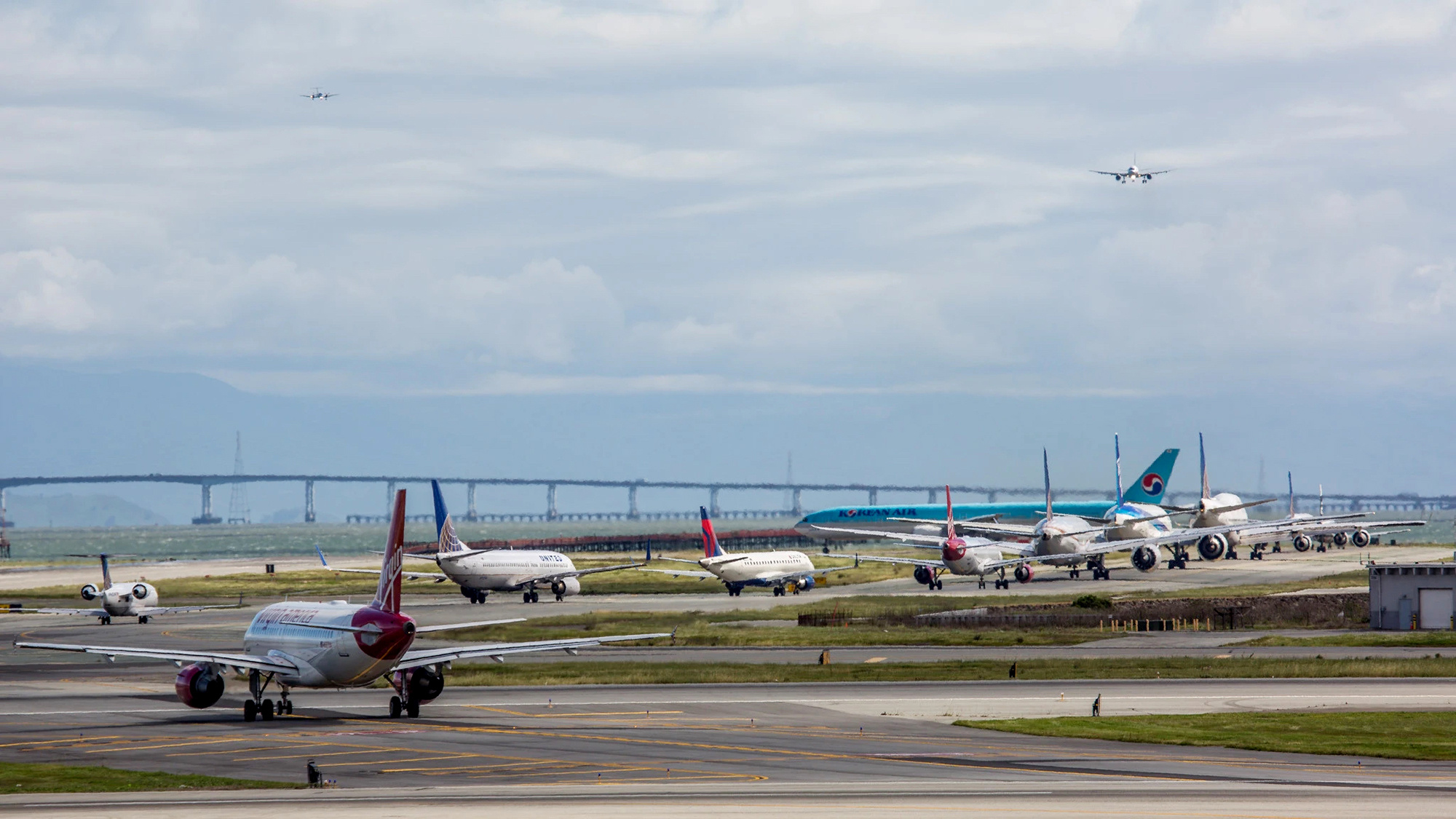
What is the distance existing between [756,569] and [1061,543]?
28.4 metres

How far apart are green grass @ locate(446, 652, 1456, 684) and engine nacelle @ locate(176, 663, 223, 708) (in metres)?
15.0

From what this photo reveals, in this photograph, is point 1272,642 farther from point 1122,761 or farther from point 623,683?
point 1122,761

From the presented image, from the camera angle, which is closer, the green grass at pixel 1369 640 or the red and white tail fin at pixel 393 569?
the red and white tail fin at pixel 393 569

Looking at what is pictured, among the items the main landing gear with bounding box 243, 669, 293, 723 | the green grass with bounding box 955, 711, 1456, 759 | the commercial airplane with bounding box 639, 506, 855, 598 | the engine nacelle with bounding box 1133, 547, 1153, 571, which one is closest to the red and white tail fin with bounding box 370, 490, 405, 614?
the main landing gear with bounding box 243, 669, 293, 723

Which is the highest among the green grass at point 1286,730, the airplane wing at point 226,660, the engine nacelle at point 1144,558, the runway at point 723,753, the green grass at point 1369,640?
the airplane wing at point 226,660

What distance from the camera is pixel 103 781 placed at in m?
37.3

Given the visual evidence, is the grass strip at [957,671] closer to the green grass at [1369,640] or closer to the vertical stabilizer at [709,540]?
the green grass at [1369,640]

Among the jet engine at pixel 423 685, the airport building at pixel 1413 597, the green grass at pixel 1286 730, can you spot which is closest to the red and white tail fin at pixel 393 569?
the jet engine at pixel 423 685

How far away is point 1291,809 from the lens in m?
31.0

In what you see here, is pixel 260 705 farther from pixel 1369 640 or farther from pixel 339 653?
pixel 1369 640

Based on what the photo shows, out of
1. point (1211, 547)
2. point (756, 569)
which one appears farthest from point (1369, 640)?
point (1211, 547)

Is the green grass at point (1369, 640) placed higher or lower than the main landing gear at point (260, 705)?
lower

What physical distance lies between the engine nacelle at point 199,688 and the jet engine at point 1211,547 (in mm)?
115320

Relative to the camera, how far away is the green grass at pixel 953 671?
62.8m
